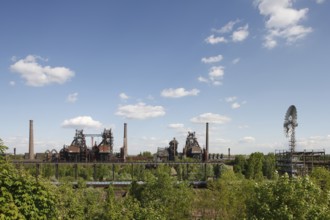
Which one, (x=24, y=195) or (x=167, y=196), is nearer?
(x=24, y=195)

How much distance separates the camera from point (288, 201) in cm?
1653

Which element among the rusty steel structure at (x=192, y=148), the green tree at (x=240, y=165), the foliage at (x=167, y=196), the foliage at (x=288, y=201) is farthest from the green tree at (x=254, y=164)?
the foliage at (x=288, y=201)

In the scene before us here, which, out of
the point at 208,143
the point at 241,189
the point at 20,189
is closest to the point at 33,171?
the point at 208,143

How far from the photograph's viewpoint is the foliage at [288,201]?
15.6 meters

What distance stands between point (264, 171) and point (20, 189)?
6704 centimetres

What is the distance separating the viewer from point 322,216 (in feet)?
50.1

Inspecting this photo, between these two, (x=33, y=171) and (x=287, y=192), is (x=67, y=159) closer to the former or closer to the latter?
(x=33, y=171)

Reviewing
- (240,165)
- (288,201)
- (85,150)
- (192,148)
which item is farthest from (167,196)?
(192,148)

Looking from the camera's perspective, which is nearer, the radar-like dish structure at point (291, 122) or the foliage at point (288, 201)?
the foliage at point (288, 201)

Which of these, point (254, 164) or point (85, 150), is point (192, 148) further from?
point (85, 150)

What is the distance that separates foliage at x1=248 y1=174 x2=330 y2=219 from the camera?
51.2 ft

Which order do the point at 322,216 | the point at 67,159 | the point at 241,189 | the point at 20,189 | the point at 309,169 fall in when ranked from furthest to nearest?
1. the point at 67,159
2. the point at 309,169
3. the point at 241,189
4. the point at 322,216
5. the point at 20,189

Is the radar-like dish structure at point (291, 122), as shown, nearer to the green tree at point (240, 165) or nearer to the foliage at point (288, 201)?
the green tree at point (240, 165)

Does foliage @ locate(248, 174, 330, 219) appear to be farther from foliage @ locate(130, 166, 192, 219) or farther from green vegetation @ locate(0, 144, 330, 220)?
foliage @ locate(130, 166, 192, 219)
